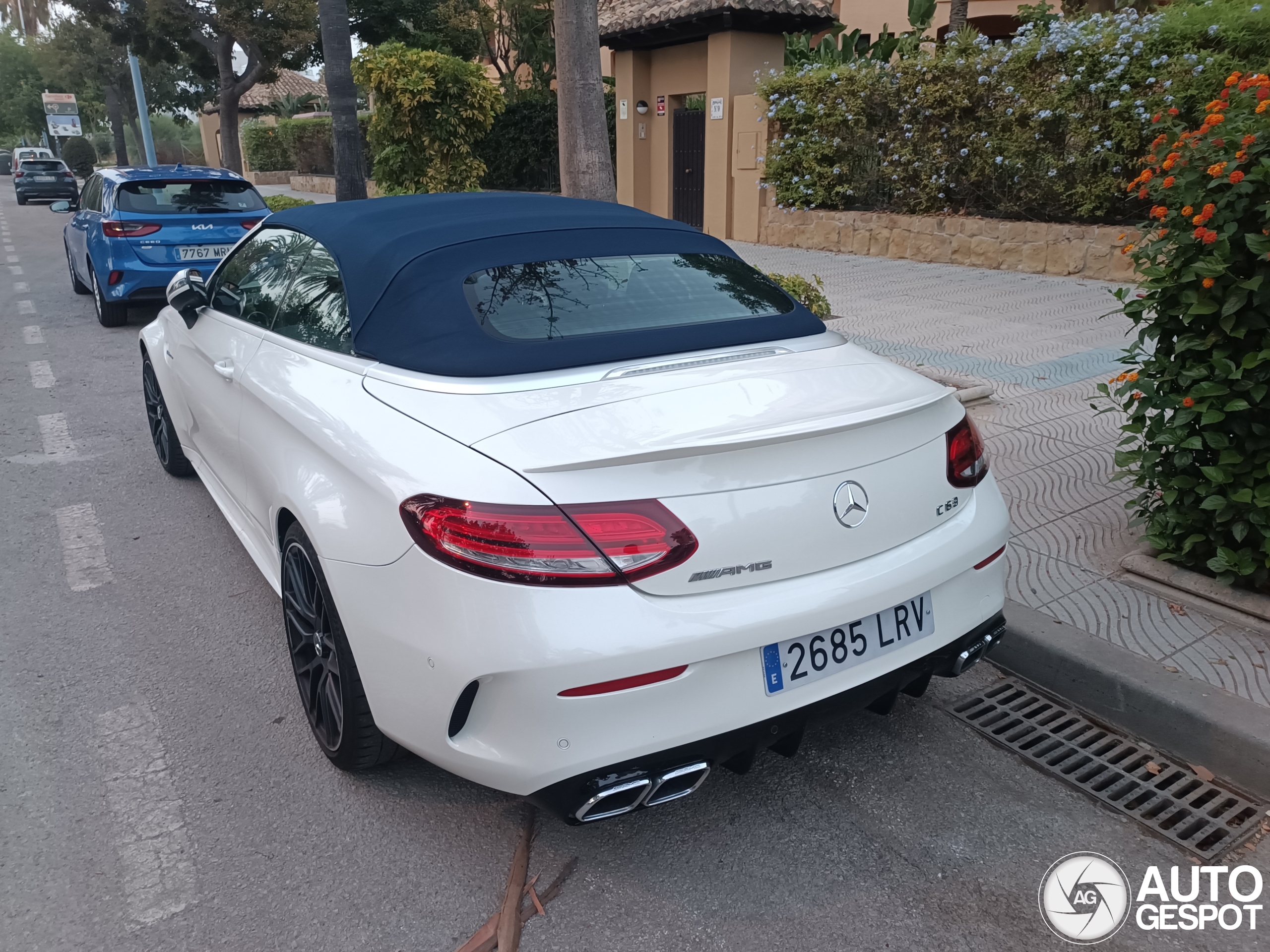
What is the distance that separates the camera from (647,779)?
2.22m

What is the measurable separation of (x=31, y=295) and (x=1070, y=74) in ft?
43.0

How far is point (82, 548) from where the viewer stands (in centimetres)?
467

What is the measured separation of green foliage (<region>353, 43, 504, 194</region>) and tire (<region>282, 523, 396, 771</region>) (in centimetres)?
1487

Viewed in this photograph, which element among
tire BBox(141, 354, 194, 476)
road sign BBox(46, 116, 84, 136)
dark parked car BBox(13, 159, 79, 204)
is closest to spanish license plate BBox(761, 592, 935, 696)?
tire BBox(141, 354, 194, 476)

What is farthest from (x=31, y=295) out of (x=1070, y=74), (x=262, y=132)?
(x=262, y=132)

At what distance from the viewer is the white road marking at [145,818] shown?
247 centimetres

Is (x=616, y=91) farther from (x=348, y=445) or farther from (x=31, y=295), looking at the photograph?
(x=348, y=445)

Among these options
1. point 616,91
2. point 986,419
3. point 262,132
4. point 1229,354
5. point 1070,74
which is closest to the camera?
point 1229,354

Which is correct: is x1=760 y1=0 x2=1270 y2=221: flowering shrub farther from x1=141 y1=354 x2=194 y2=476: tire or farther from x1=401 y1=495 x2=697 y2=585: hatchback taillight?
x1=401 y1=495 x2=697 y2=585: hatchback taillight

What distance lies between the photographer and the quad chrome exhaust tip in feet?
7.25

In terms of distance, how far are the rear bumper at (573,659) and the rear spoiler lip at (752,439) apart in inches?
11.1

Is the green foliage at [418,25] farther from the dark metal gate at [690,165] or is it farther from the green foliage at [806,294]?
the green foliage at [806,294]

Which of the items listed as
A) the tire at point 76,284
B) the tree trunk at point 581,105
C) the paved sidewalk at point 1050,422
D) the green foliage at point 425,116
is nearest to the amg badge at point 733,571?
the paved sidewalk at point 1050,422

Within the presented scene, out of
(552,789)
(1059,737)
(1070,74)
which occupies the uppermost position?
(1070,74)
